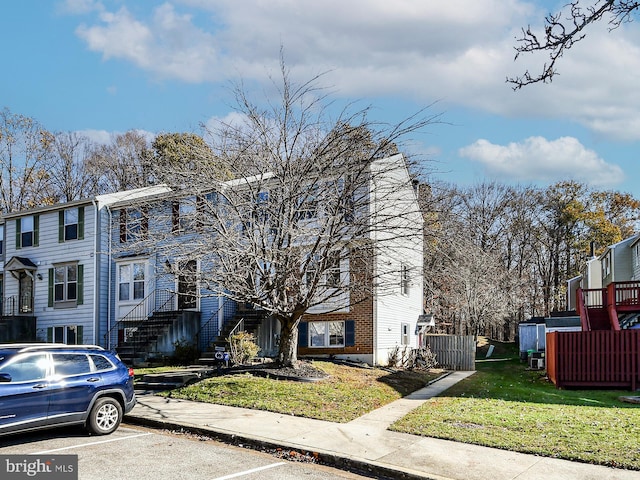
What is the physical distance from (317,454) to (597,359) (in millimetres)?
11212

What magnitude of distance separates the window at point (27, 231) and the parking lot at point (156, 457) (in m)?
20.4

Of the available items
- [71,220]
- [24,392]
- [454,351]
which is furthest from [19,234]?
[24,392]

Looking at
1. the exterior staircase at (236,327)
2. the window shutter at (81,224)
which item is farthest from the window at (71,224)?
the exterior staircase at (236,327)

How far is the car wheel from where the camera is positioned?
10.1 meters

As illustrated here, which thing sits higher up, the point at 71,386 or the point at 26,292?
the point at 26,292

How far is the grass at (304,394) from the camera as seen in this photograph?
40.7 ft

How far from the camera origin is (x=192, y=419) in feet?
37.9

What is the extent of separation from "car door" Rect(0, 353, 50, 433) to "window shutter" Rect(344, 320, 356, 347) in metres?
13.3

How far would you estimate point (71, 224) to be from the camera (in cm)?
2708

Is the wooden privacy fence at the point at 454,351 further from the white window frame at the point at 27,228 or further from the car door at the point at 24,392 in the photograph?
the white window frame at the point at 27,228

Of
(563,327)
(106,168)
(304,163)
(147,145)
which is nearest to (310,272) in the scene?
(304,163)

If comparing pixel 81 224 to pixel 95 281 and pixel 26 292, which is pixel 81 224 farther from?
pixel 26 292

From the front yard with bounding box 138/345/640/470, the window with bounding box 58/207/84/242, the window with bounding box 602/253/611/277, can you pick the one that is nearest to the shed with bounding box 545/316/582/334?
the window with bounding box 602/253/611/277

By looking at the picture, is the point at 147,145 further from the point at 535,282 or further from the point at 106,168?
the point at 535,282
